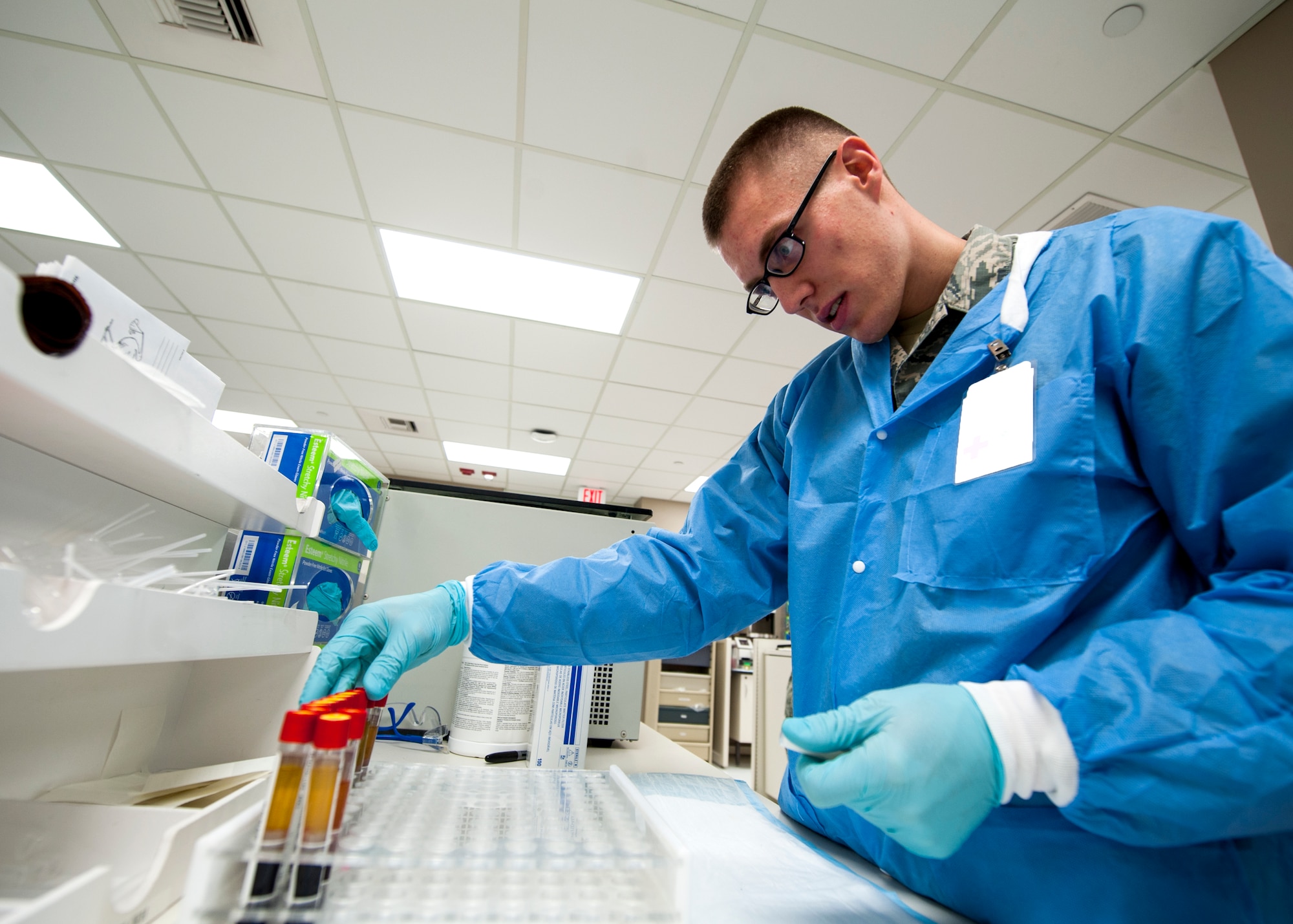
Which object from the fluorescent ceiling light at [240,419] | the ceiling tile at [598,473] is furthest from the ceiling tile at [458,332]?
the fluorescent ceiling light at [240,419]

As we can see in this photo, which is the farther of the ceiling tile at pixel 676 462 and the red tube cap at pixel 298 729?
the ceiling tile at pixel 676 462

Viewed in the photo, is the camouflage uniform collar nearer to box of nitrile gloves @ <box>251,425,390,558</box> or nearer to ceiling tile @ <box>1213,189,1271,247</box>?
→ box of nitrile gloves @ <box>251,425,390,558</box>

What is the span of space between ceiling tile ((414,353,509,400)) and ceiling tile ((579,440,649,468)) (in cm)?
99

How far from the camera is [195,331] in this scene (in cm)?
334

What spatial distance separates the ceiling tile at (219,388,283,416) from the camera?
13.6ft

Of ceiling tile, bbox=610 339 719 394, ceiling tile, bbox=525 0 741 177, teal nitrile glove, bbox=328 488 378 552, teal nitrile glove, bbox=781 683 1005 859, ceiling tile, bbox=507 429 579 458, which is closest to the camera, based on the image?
teal nitrile glove, bbox=781 683 1005 859

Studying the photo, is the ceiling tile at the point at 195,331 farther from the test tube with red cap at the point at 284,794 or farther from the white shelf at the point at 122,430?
the test tube with red cap at the point at 284,794

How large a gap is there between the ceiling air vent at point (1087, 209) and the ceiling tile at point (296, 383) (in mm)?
4036

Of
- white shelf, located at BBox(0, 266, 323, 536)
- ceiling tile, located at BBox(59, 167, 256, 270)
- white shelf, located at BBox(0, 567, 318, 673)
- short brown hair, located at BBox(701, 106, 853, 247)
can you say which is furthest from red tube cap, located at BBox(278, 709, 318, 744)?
ceiling tile, located at BBox(59, 167, 256, 270)

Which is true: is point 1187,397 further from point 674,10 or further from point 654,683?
point 654,683

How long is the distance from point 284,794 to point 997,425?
680mm

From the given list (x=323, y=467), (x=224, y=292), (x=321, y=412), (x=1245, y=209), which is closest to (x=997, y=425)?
(x=323, y=467)

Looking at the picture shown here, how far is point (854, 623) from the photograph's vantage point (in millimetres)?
648

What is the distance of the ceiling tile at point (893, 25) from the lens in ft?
4.82
